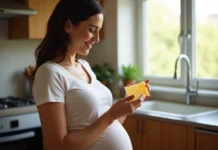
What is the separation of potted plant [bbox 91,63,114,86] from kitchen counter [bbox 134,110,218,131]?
0.83 meters

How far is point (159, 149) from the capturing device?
2301mm

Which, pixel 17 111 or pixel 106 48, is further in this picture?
pixel 106 48

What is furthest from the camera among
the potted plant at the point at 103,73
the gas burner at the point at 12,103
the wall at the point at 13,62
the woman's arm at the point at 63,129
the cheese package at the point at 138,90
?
the potted plant at the point at 103,73

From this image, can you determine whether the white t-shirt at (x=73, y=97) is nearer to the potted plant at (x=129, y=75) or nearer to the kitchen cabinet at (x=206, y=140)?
the kitchen cabinet at (x=206, y=140)

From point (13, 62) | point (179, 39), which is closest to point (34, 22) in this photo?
point (13, 62)

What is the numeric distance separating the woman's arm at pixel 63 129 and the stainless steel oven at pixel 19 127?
1247 mm

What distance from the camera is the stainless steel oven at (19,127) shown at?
239 centimetres

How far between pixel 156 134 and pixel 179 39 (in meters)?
0.92

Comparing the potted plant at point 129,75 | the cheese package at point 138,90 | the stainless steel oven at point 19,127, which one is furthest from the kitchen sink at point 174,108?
the cheese package at point 138,90

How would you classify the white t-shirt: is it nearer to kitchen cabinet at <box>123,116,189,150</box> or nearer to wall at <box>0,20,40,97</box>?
kitchen cabinet at <box>123,116,189,150</box>

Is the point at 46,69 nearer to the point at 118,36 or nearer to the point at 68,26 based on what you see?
the point at 68,26

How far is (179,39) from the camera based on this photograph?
2.88 m

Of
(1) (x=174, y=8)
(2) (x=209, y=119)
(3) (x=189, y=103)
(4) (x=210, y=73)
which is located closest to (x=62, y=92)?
(2) (x=209, y=119)

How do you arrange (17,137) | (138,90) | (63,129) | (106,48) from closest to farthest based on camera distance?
1. (63,129)
2. (138,90)
3. (17,137)
4. (106,48)
